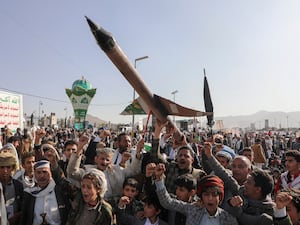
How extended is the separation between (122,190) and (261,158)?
23.6ft

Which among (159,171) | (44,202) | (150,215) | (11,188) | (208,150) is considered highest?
(208,150)

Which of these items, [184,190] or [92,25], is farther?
[92,25]

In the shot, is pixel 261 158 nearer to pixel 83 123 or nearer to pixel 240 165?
pixel 240 165

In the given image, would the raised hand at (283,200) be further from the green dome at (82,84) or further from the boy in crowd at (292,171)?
the green dome at (82,84)

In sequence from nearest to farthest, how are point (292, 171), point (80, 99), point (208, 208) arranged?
point (208, 208)
point (292, 171)
point (80, 99)

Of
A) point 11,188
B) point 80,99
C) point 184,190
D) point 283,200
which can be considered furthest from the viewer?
point 80,99

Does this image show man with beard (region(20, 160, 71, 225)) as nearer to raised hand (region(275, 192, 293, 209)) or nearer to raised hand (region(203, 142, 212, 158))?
raised hand (region(203, 142, 212, 158))

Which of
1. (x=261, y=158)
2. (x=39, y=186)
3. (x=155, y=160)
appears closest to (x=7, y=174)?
(x=39, y=186)

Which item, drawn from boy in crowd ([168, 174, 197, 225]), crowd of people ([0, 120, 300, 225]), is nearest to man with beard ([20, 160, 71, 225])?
crowd of people ([0, 120, 300, 225])

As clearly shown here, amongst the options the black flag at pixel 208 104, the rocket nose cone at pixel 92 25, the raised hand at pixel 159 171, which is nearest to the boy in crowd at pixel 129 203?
the raised hand at pixel 159 171

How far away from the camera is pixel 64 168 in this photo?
15.8 ft

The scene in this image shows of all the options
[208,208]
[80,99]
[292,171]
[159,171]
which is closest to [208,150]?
[159,171]

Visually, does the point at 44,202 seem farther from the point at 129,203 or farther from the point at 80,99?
the point at 80,99

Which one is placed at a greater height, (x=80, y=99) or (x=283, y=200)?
(x=80, y=99)
